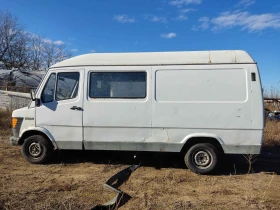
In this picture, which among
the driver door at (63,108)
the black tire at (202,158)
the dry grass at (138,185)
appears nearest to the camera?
the dry grass at (138,185)

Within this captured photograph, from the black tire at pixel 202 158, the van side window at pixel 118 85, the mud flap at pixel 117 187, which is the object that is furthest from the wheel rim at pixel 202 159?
the van side window at pixel 118 85

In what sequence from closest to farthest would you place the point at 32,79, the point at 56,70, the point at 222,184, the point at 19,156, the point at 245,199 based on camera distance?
the point at 245,199, the point at 222,184, the point at 56,70, the point at 19,156, the point at 32,79

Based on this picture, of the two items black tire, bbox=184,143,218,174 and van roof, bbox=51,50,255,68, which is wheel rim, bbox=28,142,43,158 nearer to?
van roof, bbox=51,50,255,68

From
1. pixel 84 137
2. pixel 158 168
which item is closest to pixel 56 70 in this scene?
pixel 84 137

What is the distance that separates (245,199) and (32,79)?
2526cm

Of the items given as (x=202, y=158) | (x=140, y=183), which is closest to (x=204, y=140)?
(x=202, y=158)

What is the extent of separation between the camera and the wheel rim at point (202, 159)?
5.55m

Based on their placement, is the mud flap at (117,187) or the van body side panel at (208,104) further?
the van body side panel at (208,104)

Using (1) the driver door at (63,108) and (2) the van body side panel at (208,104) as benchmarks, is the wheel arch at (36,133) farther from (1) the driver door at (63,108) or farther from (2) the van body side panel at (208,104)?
(2) the van body side panel at (208,104)

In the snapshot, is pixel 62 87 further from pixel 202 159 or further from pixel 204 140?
pixel 202 159

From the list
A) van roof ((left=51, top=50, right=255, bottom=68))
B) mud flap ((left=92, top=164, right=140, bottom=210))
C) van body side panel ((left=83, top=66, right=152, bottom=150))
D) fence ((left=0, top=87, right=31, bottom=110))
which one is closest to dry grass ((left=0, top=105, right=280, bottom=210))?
mud flap ((left=92, top=164, right=140, bottom=210))

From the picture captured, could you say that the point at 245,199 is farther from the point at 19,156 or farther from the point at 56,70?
the point at 19,156

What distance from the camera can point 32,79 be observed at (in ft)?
85.4

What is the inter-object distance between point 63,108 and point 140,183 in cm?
235
